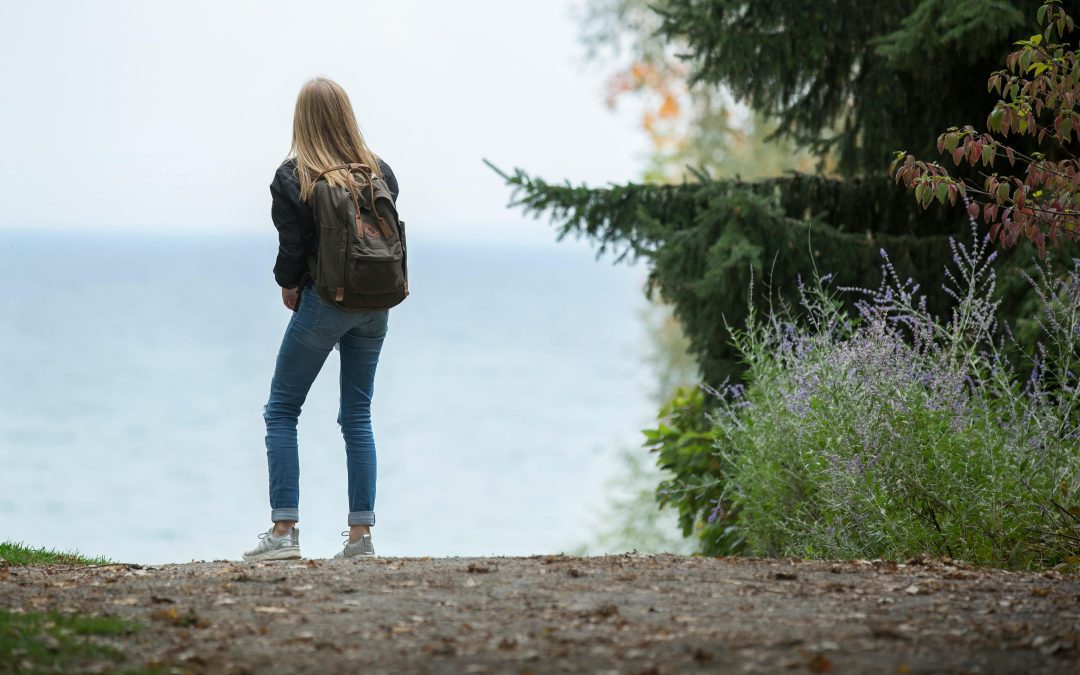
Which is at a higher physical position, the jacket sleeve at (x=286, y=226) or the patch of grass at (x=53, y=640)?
the jacket sleeve at (x=286, y=226)

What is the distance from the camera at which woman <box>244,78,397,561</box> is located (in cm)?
434

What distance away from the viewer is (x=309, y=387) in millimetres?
4316

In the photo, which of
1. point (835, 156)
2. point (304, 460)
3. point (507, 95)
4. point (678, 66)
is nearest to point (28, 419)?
point (304, 460)

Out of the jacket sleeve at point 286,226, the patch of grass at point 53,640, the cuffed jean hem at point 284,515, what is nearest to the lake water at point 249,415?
the cuffed jean hem at point 284,515

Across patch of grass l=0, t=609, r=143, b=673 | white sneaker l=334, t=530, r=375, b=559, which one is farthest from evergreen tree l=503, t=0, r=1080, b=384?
patch of grass l=0, t=609, r=143, b=673

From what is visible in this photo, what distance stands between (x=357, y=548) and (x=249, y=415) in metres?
38.3

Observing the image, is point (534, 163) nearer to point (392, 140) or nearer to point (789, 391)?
point (392, 140)

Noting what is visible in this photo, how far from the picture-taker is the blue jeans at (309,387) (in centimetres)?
442

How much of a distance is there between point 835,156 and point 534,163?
48.6 m

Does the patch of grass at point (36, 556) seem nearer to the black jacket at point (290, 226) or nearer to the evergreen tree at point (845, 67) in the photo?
the black jacket at point (290, 226)

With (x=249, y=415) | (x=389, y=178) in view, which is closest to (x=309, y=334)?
(x=389, y=178)

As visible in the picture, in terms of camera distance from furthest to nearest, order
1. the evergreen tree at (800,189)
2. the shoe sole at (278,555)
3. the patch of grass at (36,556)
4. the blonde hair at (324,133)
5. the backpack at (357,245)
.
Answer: the evergreen tree at (800,189)
the patch of grass at (36,556)
the shoe sole at (278,555)
the blonde hair at (324,133)
the backpack at (357,245)

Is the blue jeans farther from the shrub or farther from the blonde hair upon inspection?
the shrub

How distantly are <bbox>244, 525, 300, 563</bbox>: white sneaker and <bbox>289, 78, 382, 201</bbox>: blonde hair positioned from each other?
56.7 inches
